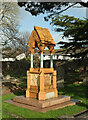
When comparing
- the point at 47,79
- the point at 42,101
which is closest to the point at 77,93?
the point at 47,79

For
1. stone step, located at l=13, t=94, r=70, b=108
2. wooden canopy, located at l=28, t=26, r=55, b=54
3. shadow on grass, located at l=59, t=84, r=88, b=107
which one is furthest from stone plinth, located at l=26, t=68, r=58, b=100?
shadow on grass, located at l=59, t=84, r=88, b=107

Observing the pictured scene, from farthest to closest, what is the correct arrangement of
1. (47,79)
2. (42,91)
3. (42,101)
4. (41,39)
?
1. (47,79)
2. (41,39)
3. (42,91)
4. (42,101)

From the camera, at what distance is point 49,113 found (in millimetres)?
6926

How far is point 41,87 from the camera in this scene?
8.58m

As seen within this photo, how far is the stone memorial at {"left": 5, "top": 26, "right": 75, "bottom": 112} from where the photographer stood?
8.12 metres

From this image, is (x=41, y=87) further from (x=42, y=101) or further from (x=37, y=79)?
(x=42, y=101)

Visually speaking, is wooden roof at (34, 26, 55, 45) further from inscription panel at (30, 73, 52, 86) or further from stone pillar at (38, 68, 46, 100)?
inscription panel at (30, 73, 52, 86)

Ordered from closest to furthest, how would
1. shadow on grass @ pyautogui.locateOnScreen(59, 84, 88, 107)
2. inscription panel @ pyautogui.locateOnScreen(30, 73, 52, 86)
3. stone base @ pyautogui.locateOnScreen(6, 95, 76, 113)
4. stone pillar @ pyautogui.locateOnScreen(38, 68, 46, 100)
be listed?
Answer: stone base @ pyautogui.locateOnScreen(6, 95, 76, 113)
stone pillar @ pyautogui.locateOnScreen(38, 68, 46, 100)
inscription panel @ pyautogui.locateOnScreen(30, 73, 52, 86)
shadow on grass @ pyautogui.locateOnScreen(59, 84, 88, 107)

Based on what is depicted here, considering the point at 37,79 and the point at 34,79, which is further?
the point at 34,79

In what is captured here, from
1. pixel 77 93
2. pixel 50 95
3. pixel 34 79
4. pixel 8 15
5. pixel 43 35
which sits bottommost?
pixel 77 93

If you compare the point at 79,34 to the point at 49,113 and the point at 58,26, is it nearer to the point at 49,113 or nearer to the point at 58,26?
the point at 58,26

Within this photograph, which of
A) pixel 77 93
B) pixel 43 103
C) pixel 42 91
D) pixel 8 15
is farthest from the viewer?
pixel 8 15

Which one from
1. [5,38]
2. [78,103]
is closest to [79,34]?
[78,103]

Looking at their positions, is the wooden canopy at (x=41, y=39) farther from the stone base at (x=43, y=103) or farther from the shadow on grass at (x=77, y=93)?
the shadow on grass at (x=77, y=93)
